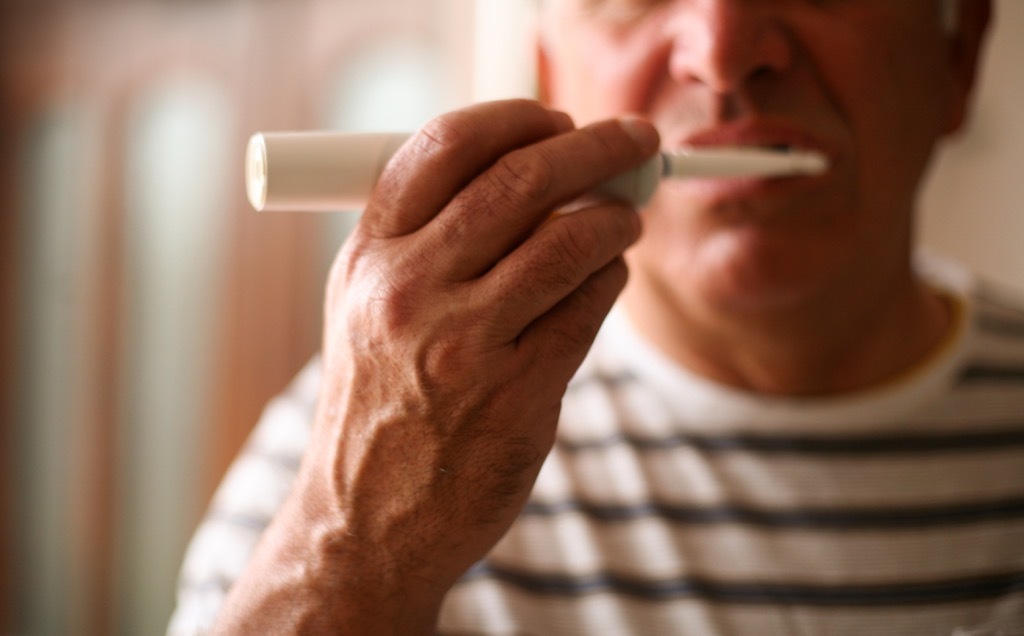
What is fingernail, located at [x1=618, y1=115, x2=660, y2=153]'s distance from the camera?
1.89ft

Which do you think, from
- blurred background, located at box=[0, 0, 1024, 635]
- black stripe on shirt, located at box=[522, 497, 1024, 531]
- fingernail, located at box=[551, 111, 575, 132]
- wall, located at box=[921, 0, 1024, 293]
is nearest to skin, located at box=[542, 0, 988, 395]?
black stripe on shirt, located at box=[522, 497, 1024, 531]

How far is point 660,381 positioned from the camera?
0.99 m

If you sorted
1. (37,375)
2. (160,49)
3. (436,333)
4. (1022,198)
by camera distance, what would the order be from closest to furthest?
(436,333)
(1022,198)
(160,49)
(37,375)

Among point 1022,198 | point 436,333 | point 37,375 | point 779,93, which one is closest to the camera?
point 436,333

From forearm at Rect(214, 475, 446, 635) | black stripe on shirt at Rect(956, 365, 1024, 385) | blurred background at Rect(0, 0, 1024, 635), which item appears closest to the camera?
forearm at Rect(214, 475, 446, 635)

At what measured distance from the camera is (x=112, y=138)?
3.05 meters

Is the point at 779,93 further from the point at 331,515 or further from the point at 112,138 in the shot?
the point at 112,138

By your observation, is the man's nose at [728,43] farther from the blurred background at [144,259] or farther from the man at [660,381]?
the blurred background at [144,259]

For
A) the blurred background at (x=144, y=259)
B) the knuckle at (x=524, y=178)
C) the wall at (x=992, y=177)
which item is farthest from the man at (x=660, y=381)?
the blurred background at (x=144, y=259)

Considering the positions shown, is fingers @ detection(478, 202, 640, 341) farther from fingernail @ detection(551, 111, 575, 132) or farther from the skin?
the skin

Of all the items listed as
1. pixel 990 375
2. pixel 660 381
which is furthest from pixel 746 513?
pixel 990 375

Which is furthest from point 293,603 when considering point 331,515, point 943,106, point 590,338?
point 943,106

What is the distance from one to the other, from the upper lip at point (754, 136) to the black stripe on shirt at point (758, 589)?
1.41 ft

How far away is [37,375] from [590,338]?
3144 mm
